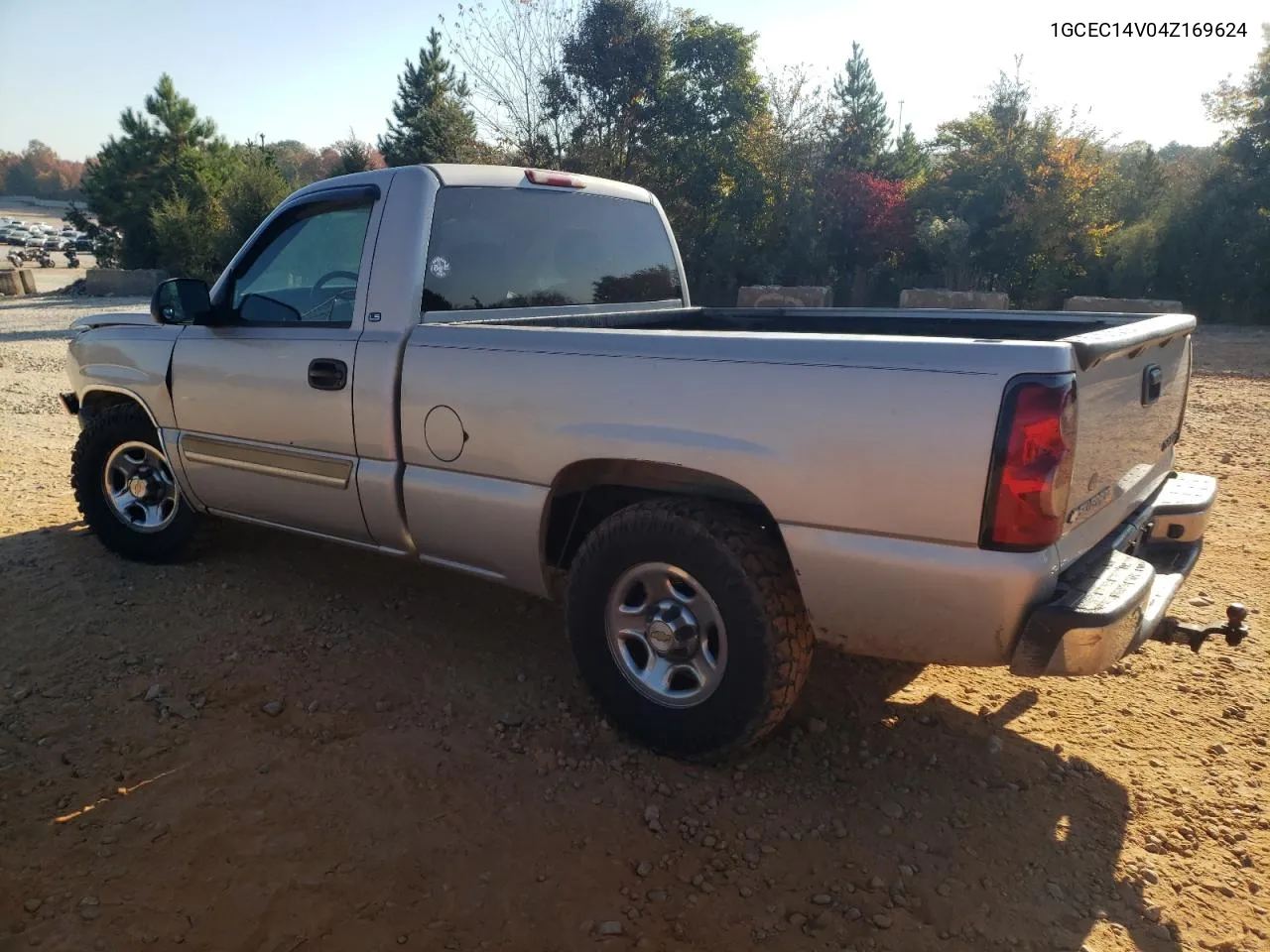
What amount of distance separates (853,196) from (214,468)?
742 inches

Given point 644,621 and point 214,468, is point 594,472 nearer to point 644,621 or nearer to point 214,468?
point 644,621

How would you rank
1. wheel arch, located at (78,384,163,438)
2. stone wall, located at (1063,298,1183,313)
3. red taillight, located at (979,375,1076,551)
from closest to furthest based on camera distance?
red taillight, located at (979,375,1076,551) → wheel arch, located at (78,384,163,438) → stone wall, located at (1063,298,1183,313)

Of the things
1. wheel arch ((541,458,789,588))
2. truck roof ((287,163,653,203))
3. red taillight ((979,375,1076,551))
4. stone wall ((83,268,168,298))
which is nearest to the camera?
red taillight ((979,375,1076,551))

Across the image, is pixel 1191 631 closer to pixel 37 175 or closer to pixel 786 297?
pixel 786 297

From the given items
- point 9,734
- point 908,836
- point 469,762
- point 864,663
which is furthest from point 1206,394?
point 9,734

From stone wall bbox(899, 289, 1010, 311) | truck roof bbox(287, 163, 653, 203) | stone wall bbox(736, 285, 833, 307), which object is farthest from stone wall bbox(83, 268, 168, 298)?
truck roof bbox(287, 163, 653, 203)

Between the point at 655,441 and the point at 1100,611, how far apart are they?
52.7 inches

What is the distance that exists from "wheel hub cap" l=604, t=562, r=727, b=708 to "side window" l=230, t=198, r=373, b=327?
169 cm

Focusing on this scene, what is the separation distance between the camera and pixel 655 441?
2713 millimetres

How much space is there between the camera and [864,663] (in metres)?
3.64

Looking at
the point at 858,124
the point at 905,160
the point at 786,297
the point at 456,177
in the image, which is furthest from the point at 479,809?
the point at 905,160

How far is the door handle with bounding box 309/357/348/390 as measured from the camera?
11.3 feet

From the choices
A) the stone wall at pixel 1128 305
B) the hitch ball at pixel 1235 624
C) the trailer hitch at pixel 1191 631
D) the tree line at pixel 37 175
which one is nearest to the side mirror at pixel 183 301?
the trailer hitch at pixel 1191 631

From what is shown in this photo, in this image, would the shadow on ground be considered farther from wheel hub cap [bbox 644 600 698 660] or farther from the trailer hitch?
the trailer hitch
